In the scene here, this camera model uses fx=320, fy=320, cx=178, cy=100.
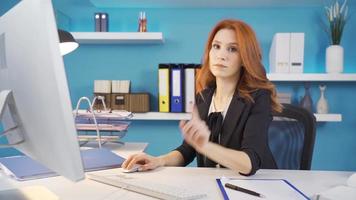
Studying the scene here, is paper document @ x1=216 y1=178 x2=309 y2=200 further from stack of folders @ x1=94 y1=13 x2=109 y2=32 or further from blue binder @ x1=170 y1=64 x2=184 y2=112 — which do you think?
stack of folders @ x1=94 y1=13 x2=109 y2=32

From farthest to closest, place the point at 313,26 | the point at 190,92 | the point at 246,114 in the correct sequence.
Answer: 1. the point at 313,26
2. the point at 190,92
3. the point at 246,114

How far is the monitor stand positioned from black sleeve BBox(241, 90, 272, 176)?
2.10 ft

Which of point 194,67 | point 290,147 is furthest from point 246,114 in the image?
point 194,67

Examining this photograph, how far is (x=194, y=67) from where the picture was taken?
218 cm

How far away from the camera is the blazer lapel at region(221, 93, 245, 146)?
1.22 meters

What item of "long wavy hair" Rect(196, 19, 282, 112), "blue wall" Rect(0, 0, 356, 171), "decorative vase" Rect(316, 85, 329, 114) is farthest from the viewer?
"blue wall" Rect(0, 0, 356, 171)

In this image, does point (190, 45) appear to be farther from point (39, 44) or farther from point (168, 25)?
point (39, 44)

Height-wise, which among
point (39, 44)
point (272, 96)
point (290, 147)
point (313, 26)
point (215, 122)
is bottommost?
point (290, 147)

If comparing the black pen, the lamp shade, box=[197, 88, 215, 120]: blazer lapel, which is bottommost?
the black pen

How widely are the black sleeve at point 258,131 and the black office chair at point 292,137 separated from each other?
83 millimetres

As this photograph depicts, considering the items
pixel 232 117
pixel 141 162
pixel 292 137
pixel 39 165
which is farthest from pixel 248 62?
pixel 39 165

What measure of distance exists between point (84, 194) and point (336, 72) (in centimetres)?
200

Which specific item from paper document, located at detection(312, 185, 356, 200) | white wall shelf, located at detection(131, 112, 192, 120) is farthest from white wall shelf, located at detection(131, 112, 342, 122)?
paper document, located at detection(312, 185, 356, 200)

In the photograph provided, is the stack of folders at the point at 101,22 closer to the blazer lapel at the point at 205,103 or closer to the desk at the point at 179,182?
the blazer lapel at the point at 205,103
